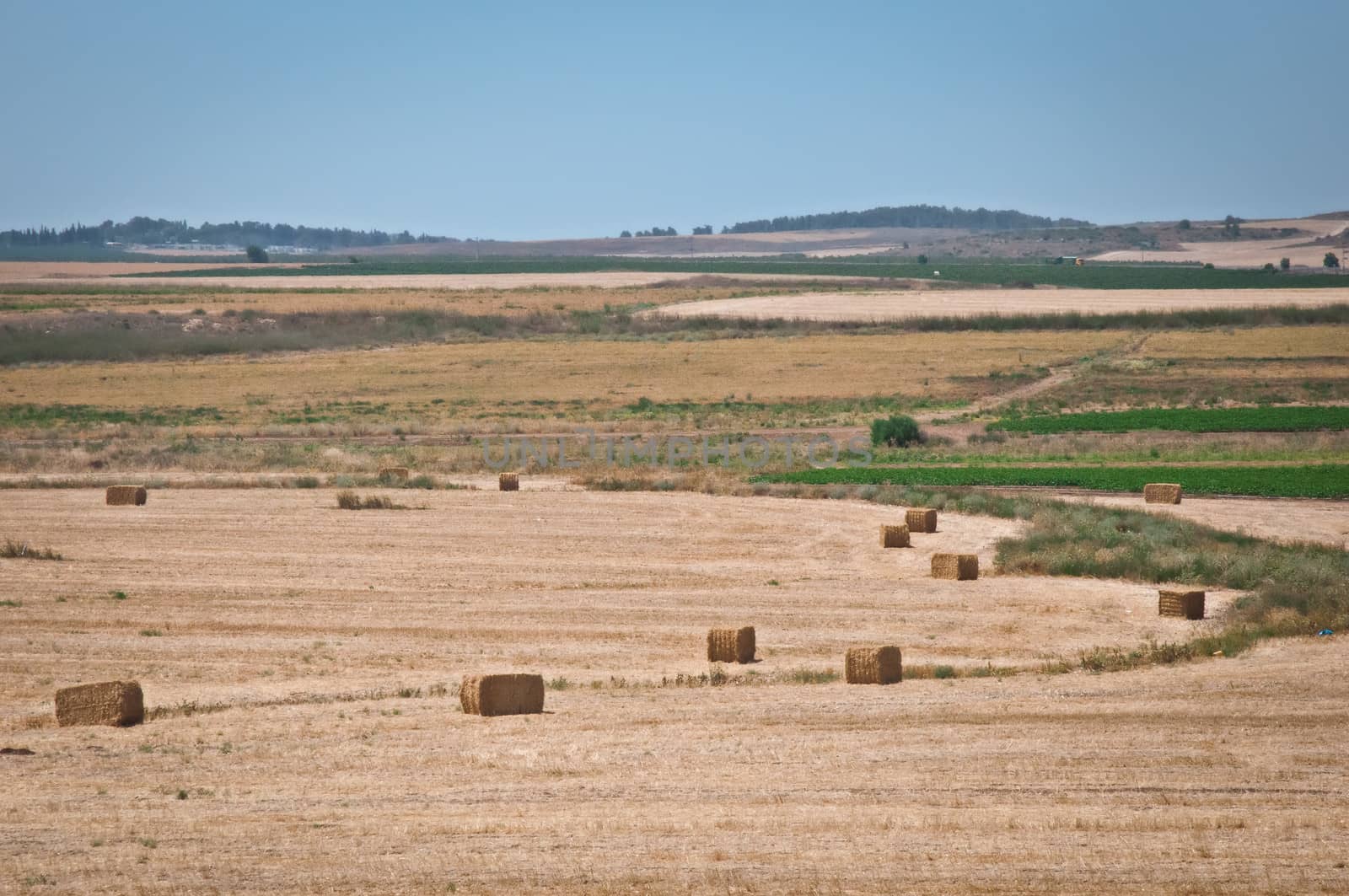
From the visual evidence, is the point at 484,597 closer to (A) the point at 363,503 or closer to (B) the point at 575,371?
(A) the point at 363,503

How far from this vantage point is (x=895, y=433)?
164 ft

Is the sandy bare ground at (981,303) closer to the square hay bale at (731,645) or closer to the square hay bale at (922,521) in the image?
the square hay bale at (922,521)

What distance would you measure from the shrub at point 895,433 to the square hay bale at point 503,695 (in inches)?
1284

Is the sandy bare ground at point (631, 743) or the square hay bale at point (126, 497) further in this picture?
the square hay bale at point (126, 497)

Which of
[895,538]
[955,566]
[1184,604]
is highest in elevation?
[1184,604]

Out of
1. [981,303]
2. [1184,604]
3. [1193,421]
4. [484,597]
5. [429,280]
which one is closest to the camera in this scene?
[1184,604]

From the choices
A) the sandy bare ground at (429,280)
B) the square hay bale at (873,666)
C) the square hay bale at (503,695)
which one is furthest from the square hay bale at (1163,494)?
the sandy bare ground at (429,280)

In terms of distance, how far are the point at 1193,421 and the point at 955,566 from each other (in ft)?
91.9

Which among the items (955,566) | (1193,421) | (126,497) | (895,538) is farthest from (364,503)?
(1193,421)

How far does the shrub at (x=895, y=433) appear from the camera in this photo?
49.8m

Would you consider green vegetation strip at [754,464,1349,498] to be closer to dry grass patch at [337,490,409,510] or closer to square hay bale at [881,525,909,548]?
square hay bale at [881,525,909,548]

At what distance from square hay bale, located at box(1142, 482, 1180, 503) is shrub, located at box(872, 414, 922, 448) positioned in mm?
13915

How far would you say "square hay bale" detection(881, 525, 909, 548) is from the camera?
31328 millimetres

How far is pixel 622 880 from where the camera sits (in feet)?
41.8
